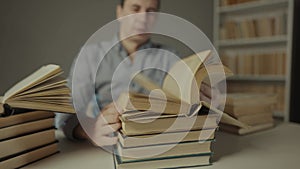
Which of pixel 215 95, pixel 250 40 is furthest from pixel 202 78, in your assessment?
pixel 250 40

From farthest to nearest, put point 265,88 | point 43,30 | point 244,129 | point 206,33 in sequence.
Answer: point 206,33 → point 265,88 → point 43,30 → point 244,129

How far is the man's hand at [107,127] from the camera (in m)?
0.65

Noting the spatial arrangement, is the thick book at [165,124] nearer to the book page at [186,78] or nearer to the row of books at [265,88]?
the book page at [186,78]

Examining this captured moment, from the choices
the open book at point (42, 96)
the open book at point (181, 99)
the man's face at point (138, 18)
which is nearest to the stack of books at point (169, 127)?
the open book at point (181, 99)

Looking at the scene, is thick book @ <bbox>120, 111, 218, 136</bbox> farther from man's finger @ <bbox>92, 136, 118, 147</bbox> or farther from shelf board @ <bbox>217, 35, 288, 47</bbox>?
shelf board @ <bbox>217, 35, 288, 47</bbox>

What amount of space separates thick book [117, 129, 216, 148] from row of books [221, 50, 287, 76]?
1.14m

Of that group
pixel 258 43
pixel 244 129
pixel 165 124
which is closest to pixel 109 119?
pixel 165 124

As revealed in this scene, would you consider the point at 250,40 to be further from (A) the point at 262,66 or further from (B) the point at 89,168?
(B) the point at 89,168

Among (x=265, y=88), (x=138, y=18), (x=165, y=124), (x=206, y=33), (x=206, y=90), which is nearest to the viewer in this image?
(x=165, y=124)

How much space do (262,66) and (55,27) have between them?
1.17 meters

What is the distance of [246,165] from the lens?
0.64 meters

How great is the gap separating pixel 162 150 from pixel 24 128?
295 millimetres

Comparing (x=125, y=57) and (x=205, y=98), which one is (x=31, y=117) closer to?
(x=205, y=98)

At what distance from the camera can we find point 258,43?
1756 mm
